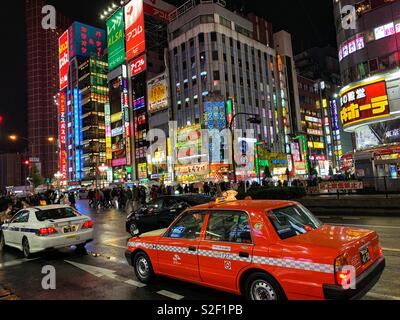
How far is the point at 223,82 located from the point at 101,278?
164 ft

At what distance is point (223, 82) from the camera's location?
53.8 metres

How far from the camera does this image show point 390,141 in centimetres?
2598

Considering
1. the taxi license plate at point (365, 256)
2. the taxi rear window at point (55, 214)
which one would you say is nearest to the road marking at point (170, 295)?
the taxi license plate at point (365, 256)

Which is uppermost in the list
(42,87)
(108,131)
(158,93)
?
(42,87)

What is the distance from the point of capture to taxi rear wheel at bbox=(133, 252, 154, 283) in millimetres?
6092

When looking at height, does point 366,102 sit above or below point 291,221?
above

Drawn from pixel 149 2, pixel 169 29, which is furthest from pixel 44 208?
pixel 149 2

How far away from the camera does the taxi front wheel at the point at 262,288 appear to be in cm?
418

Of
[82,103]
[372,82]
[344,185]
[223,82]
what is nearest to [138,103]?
[223,82]

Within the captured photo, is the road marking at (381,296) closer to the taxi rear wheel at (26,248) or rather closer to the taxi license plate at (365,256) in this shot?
the taxi license plate at (365,256)

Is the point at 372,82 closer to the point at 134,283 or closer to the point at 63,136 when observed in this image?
the point at 134,283

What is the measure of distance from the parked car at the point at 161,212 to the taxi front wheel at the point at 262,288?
7042 millimetres

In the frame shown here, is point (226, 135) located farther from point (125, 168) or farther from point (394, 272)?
point (394, 272)

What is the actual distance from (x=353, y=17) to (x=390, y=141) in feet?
38.4
